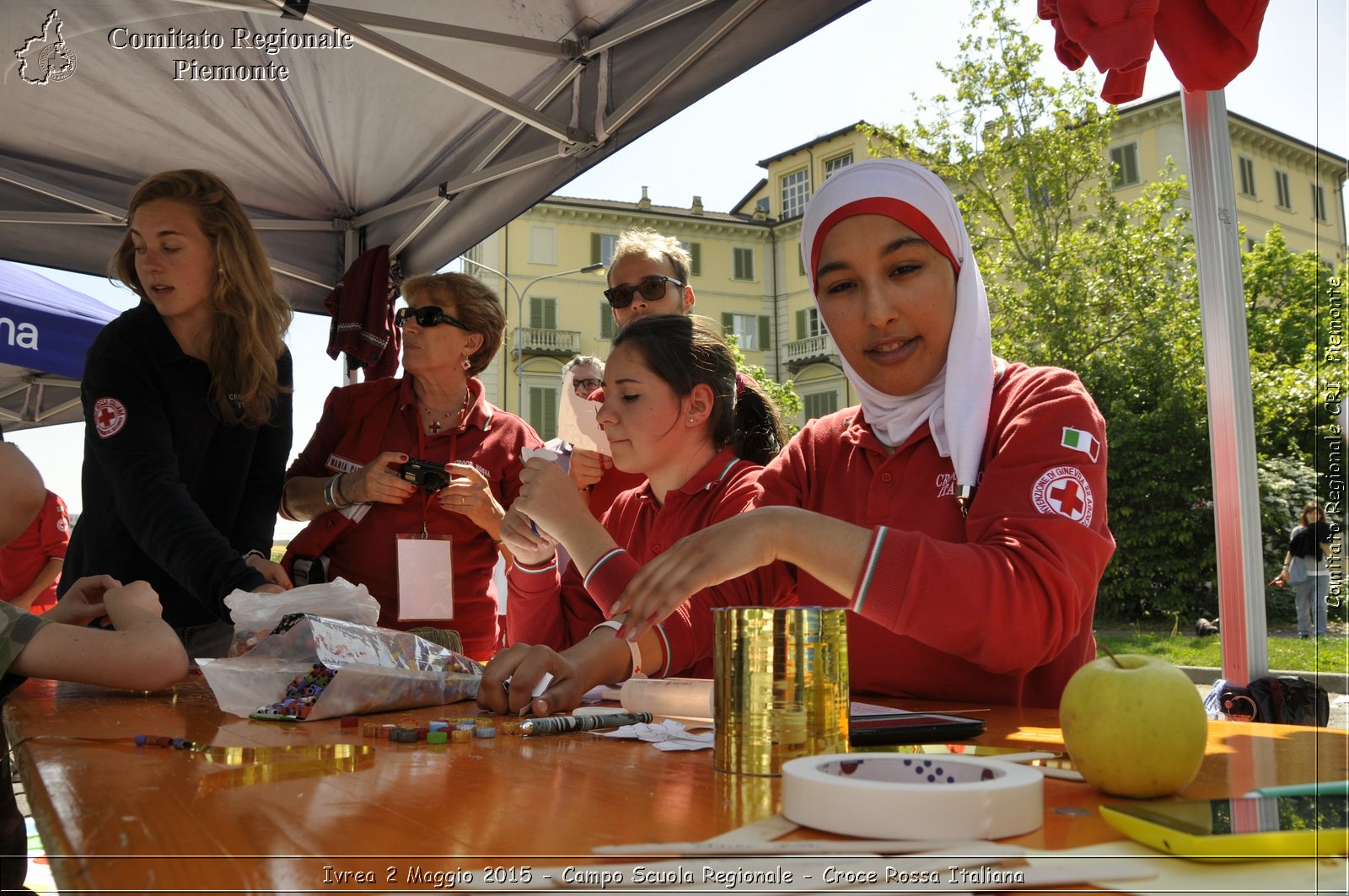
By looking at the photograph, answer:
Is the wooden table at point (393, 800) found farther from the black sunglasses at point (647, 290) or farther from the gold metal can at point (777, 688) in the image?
the black sunglasses at point (647, 290)

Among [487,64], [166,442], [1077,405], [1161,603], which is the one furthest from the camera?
[1161,603]

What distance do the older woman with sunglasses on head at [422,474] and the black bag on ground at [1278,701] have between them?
1960mm

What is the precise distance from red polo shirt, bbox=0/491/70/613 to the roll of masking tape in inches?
254

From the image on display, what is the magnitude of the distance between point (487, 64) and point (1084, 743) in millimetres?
3963

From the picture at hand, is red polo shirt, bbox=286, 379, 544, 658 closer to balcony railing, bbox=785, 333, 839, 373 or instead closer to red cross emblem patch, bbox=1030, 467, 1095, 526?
red cross emblem patch, bbox=1030, 467, 1095, 526

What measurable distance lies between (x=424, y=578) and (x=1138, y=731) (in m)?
2.25

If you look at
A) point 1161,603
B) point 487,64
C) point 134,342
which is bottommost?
point 1161,603

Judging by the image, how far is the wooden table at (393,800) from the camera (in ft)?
2.31

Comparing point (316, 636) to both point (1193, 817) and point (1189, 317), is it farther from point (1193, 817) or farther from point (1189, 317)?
point (1189, 317)

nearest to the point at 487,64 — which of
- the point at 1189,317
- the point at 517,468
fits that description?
the point at 517,468

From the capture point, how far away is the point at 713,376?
2535 mm

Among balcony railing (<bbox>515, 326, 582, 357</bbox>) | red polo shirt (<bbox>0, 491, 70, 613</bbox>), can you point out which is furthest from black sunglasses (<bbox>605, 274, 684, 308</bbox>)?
balcony railing (<bbox>515, 326, 582, 357</bbox>)

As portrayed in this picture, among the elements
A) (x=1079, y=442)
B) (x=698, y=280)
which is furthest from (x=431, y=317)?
(x=698, y=280)

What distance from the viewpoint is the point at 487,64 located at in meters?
4.24
